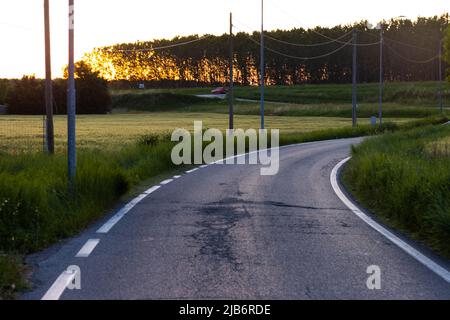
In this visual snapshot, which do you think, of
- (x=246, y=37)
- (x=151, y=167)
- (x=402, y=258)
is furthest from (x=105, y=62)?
(x=402, y=258)

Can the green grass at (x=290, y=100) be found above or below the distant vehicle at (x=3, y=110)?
above

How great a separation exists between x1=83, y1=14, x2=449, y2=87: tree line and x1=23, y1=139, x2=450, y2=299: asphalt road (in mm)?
138045

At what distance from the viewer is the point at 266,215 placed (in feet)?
36.1

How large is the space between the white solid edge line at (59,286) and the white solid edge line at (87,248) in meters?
0.86

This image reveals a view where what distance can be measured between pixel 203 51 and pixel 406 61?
4924 centimetres

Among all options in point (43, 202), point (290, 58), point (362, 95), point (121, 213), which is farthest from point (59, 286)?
point (290, 58)

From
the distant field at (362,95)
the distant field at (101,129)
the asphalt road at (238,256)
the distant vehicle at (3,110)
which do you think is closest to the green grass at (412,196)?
the asphalt road at (238,256)

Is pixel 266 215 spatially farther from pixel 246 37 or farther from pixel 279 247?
pixel 246 37

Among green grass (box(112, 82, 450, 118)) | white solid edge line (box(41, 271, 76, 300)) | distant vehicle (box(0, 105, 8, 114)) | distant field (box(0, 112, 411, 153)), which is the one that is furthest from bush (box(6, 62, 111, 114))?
white solid edge line (box(41, 271, 76, 300))

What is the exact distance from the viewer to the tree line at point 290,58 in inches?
6176

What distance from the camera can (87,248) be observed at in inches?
321

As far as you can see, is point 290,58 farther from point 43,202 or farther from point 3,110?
point 43,202

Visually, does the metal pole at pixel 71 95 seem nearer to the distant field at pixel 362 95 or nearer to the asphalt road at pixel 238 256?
the asphalt road at pixel 238 256

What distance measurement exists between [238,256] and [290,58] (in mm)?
154788
